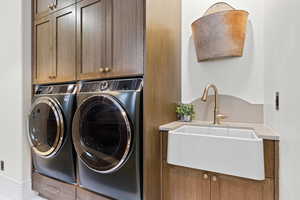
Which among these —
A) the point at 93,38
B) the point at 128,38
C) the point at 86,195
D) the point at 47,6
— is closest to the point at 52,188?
the point at 86,195

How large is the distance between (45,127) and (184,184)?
1422 millimetres

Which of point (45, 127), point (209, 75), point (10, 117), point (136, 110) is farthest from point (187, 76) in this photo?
point (10, 117)

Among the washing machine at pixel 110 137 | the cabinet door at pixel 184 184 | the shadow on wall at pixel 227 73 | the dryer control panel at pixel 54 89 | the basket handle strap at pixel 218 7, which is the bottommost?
the cabinet door at pixel 184 184

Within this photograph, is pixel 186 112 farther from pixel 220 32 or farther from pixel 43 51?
pixel 43 51

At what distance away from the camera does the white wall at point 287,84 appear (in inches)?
33.1

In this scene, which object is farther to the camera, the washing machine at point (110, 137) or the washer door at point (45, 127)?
the washer door at point (45, 127)

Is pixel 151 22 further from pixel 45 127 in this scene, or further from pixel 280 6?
pixel 45 127

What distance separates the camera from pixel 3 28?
218cm

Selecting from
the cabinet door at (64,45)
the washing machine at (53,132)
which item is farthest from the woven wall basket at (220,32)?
the washing machine at (53,132)

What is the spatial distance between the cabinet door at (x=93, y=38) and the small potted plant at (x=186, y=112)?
30.2 inches

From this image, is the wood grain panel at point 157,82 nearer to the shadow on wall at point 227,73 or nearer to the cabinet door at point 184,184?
the cabinet door at point 184,184

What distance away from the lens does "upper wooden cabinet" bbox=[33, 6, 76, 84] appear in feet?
5.75

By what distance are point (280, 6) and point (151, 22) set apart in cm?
84

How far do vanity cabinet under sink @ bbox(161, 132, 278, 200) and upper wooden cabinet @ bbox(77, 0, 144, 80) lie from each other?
25.8 inches
